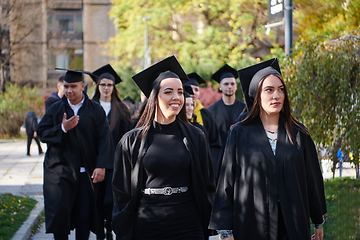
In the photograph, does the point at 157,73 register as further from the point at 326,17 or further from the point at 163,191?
the point at 326,17

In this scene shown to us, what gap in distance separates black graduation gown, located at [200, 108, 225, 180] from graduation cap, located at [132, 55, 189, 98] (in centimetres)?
356

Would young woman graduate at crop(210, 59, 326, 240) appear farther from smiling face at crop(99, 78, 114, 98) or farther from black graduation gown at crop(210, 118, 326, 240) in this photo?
smiling face at crop(99, 78, 114, 98)

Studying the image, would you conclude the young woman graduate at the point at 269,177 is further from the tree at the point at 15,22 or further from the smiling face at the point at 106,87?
the tree at the point at 15,22

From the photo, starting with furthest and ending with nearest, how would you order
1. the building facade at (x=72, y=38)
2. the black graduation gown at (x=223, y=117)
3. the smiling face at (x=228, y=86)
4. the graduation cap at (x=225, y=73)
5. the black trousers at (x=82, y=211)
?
the building facade at (x=72, y=38)
the graduation cap at (x=225, y=73)
the smiling face at (x=228, y=86)
the black graduation gown at (x=223, y=117)
the black trousers at (x=82, y=211)

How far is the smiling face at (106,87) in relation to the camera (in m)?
7.32

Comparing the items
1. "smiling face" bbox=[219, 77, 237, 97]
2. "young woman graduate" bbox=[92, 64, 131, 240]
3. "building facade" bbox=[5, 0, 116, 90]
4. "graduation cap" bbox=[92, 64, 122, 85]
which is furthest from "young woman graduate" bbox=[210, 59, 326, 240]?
"building facade" bbox=[5, 0, 116, 90]

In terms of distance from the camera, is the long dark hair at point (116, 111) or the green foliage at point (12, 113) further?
the green foliage at point (12, 113)

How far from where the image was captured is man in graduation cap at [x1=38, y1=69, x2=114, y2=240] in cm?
548

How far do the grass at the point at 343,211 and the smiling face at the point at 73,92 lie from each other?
357cm

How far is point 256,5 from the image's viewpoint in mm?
22766

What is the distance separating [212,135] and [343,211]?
225 cm

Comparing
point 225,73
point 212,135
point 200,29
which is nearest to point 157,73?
point 212,135

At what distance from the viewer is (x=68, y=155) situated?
5.63 metres

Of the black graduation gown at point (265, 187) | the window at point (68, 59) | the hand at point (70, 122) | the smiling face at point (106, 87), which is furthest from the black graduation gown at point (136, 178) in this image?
the window at point (68, 59)
